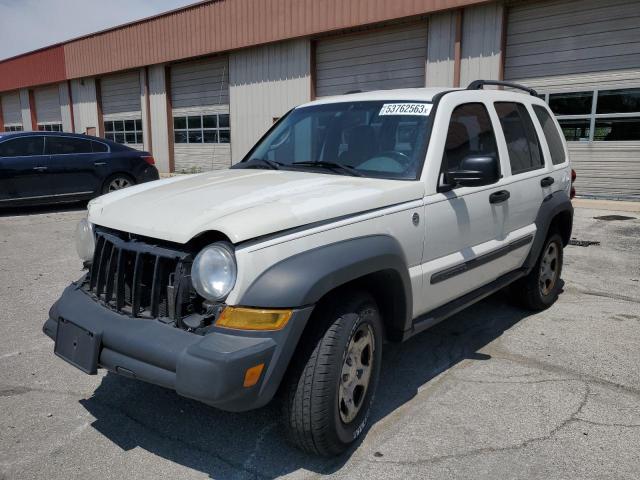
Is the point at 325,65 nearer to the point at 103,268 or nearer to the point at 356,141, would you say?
the point at 356,141

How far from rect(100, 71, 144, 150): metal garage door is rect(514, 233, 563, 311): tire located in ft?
60.8

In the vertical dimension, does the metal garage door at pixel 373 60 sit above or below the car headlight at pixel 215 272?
above

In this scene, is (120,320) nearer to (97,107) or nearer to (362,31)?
(362,31)

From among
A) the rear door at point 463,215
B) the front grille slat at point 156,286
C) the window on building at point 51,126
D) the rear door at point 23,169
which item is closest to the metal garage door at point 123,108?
the window on building at point 51,126

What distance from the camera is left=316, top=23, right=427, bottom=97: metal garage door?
1270cm

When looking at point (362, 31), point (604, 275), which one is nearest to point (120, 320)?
point (604, 275)

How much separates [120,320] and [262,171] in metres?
1.51

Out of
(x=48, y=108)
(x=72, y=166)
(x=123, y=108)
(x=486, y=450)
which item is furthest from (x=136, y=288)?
(x=48, y=108)

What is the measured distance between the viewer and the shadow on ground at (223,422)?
106 inches

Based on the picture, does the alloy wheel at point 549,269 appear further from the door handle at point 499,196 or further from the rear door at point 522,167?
the door handle at point 499,196

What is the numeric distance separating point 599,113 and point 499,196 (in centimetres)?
820

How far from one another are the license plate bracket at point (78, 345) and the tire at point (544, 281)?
362 centimetres

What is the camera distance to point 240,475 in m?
2.60

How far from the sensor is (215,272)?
95.0 inches
